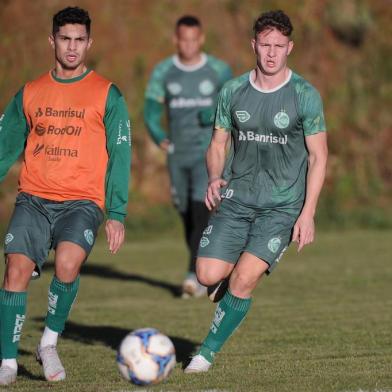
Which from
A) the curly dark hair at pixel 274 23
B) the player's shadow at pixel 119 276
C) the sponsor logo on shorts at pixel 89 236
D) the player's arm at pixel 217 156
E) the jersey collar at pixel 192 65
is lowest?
the player's shadow at pixel 119 276

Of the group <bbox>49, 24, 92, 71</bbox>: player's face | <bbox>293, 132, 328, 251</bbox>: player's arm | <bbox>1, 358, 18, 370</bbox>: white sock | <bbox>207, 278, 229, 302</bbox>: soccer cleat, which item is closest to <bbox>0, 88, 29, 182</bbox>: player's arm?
<bbox>49, 24, 92, 71</bbox>: player's face

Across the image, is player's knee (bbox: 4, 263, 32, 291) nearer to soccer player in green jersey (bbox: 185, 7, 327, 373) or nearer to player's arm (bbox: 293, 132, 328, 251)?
soccer player in green jersey (bbox: 185, 7, 327, 373)

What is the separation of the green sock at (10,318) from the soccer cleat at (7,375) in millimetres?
78

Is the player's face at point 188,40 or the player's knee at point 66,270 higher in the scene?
the player's face at point 188,40

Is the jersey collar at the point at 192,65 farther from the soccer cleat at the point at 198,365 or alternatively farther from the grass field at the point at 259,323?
the soccer cleat at the point at 198,365

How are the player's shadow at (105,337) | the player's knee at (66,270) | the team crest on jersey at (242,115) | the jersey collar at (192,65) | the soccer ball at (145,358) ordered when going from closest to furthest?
1. the soccer ball at (145,358)
2. the player's knee at (66,270)
3. the team crest on jersey at (242,115)
4. the player's shadow at (105,337)
5. the jersey collar at (192,65)

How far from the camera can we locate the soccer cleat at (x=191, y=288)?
450 inches

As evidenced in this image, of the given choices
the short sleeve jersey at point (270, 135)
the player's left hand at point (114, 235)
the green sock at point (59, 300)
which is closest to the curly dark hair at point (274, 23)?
the short sleeve jersey at point (270, 135)

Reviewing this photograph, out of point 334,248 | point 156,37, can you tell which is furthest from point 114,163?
point 156,37

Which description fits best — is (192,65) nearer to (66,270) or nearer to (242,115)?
(242,115)

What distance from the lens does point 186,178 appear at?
12.1 m

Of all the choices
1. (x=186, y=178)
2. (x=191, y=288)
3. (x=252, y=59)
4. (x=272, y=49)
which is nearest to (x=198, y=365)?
(x=272, y=49)

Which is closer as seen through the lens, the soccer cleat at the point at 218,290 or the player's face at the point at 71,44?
the player's face at the point at 71,44

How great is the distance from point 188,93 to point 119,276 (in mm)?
2807
